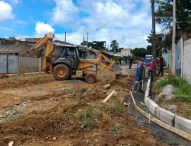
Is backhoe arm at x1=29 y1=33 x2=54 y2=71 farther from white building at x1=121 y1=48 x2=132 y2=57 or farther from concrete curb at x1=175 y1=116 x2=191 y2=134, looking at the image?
white building at x1=121 y1=48 x2=132 y2=57

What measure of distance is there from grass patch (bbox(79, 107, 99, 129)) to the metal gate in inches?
1034

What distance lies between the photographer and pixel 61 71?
2723 centimetres

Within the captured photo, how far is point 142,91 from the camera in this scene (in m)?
21.9

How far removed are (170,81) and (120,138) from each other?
1042 centimetres

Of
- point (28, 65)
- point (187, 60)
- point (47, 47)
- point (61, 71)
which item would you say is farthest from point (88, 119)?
point (28, 65)

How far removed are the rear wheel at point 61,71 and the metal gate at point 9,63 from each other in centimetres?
1016

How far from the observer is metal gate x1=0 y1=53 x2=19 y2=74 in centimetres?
3612

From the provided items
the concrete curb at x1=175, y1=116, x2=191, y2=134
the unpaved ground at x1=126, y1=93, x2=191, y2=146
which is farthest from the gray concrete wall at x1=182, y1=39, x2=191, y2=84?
the concrete curb at x1=175, y1=116, x2=191, y2=134

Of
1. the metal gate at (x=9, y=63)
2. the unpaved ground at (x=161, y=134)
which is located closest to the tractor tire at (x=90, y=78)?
the metal gate at (x=9, y=63)

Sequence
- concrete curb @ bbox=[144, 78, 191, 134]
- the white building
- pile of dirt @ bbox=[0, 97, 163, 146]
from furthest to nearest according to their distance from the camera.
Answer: the white building < concrete curb @ bbox=[144, 78, 191, 134] < pile of dirt @ bbox=[0, 97, 163, 146]

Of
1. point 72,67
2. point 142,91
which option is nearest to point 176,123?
point 142,91

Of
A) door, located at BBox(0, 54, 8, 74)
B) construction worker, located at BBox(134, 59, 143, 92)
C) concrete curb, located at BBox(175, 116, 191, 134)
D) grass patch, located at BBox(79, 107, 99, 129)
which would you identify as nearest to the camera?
grass patch, located at BBox(79, 107, 99, 129)

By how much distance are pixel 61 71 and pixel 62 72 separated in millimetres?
96

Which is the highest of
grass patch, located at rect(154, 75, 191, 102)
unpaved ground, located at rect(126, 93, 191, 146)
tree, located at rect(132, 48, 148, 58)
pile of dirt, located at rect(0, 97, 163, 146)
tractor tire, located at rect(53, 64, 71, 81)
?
tree, located at rect(132, 48, 148, 58)
